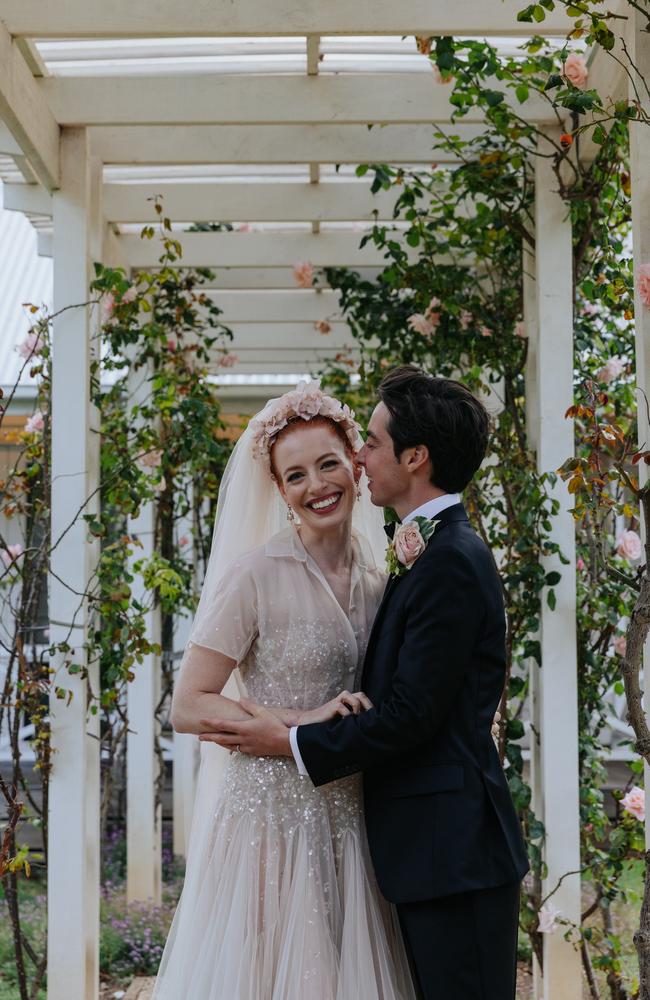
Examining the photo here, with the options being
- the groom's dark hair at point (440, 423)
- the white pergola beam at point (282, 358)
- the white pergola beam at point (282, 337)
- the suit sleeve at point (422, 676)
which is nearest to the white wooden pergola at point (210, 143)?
the groom's dark hair at point (440, 423)

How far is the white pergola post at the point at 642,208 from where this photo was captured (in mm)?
2372

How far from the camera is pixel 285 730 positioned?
7.45 feet

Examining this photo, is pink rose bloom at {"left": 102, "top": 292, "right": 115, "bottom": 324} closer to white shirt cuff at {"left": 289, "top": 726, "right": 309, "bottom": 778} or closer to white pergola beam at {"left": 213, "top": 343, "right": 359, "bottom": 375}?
white shirt cuff at {"left": 289, "top": 726, "right": 309, "bottom": 778}

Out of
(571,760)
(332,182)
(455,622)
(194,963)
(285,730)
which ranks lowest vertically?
(194,963)

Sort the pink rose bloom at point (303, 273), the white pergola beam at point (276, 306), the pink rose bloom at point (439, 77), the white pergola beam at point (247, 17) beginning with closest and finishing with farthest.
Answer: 1. the white pergola beam at point (247, 17)
2. the pink rose bloom at point (439, 77)
3. the pink rose bloom at point (303, 273)
4. the white pergola beam at point (276, 306)

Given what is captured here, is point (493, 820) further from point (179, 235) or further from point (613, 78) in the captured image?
point (179, 235)

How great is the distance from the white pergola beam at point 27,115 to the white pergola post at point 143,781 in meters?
1.99

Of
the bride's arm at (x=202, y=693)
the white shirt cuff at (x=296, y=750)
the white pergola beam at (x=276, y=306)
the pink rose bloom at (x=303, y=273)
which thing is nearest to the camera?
the white shirt cuff at (x=296, y=750)

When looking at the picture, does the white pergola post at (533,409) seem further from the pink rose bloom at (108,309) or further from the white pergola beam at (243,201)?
the pink rose bloom at (108,309)

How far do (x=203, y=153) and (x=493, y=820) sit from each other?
8.29ft

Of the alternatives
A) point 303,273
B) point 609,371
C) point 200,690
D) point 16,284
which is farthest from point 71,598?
point 16,284

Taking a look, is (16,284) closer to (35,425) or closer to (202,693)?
(35,425)

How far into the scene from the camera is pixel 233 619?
240cm

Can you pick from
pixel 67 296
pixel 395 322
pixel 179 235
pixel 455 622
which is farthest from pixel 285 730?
pixel 179 235
